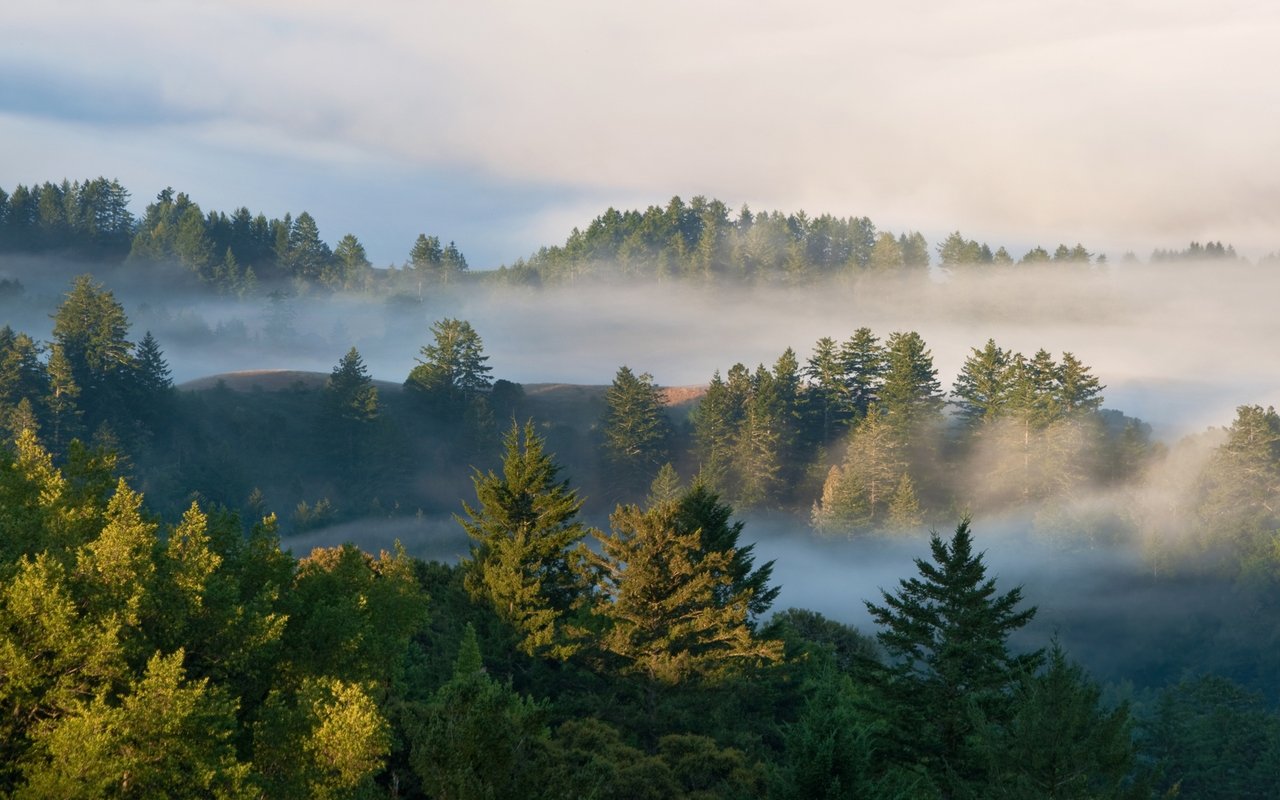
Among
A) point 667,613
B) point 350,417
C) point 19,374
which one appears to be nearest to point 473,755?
point 667,613

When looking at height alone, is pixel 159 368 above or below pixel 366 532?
above

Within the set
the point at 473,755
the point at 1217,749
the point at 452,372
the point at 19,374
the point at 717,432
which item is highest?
the point at 452,372

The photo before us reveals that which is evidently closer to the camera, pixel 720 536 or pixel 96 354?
pixel 720 536

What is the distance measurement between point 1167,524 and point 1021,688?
112 m

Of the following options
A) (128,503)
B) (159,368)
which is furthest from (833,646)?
(159,368)

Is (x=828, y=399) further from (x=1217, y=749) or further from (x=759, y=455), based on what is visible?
(x=1217, y=749)

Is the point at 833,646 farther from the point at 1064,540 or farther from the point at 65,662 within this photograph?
the point at 1064,540

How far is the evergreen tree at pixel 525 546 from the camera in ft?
187

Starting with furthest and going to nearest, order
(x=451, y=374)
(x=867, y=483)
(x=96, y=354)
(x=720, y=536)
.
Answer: (x=451, y=374) → (x=867, y=483) → (x=96, y=354) → (x=720, y=536)

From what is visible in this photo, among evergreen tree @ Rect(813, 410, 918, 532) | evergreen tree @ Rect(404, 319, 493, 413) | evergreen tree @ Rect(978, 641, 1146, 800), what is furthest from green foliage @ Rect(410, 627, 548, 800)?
evergreen tree @ Rect(404, 319, 493, 413)

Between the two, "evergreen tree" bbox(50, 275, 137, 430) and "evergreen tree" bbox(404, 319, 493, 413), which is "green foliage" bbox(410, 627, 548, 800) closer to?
"evergreen tree" bbox(50, 275, 137, 430)

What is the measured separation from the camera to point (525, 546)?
57969mm

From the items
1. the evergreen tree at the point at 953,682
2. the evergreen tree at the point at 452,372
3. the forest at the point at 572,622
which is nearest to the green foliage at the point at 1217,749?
the forest at the point at 572,622

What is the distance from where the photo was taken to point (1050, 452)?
488ft
